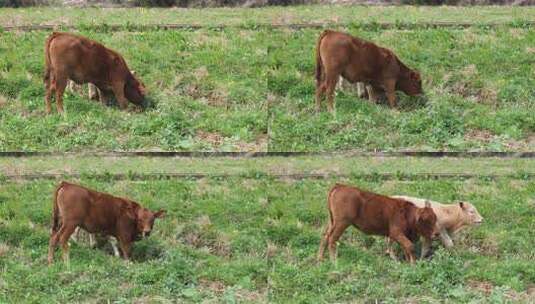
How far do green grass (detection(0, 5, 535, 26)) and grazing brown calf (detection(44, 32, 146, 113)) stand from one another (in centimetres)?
275

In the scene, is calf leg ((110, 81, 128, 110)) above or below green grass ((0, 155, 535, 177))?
above

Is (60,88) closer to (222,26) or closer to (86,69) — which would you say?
(86,69)

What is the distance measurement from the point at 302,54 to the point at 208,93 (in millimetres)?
1558

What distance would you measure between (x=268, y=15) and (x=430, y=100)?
3.59m

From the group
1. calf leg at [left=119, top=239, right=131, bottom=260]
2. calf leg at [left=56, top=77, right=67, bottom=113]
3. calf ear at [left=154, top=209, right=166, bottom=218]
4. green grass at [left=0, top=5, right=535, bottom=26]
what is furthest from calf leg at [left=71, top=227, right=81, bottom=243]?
green grass at [left=0, top=5, right=535, bottom=26]

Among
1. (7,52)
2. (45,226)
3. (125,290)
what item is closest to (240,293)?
(125,290)

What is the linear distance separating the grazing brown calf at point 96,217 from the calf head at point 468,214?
3.58 metres

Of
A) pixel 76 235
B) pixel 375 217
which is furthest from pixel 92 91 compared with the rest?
pixel 375 217

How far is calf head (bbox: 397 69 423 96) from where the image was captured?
2311 cm

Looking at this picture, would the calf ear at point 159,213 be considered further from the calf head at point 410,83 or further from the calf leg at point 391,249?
the calf head at point 410,83

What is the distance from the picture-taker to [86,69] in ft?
73.4

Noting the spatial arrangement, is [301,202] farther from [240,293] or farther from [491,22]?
[491,22]

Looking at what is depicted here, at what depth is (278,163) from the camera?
22719 mm

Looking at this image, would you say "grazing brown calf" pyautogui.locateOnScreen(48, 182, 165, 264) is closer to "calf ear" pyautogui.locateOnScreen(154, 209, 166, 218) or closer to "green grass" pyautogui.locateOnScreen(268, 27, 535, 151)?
"calf ear" pyautogui.locateOnScreen(154, 209, 166, 218)
